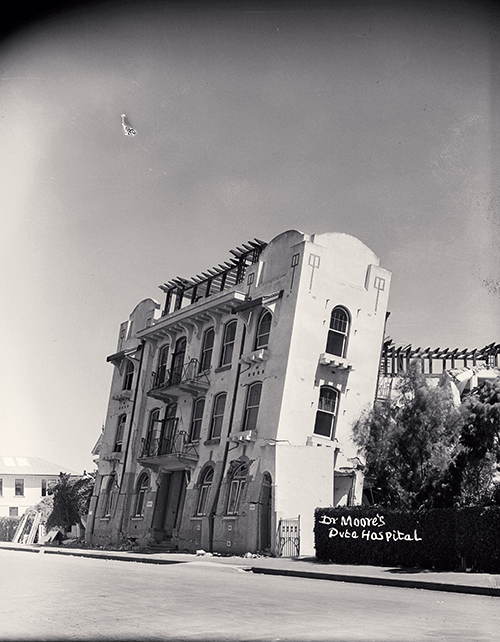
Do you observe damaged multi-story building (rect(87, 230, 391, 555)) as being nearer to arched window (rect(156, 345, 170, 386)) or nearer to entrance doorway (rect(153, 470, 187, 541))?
entrance doorway (rect(153, 470, 187, 541))

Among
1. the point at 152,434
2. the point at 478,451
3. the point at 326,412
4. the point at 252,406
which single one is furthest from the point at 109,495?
the point at 478,451

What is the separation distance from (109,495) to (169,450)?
712 centimetres

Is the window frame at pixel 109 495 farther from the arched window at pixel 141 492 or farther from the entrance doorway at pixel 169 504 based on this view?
the entrance doorway at pixel 169 504

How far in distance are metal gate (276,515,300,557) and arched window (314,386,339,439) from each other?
3.92 meters

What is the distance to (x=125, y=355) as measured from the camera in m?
39.2

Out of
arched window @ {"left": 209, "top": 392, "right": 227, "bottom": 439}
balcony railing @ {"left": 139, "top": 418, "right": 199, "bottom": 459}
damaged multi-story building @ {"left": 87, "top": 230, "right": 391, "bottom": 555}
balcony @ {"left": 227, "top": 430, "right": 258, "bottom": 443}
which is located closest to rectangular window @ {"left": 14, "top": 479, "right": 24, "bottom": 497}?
damaged multi-story building @ {"left": 87, "top": 230, "right": 391, "bottom": 555}

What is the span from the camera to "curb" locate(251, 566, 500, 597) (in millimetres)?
14102

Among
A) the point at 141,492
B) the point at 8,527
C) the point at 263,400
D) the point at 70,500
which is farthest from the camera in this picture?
the point at 8,527

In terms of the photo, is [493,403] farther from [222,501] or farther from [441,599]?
[222,501]

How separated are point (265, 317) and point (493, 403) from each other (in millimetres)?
12247

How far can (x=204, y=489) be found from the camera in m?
30.7

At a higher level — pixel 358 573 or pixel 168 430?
pixel 168 430

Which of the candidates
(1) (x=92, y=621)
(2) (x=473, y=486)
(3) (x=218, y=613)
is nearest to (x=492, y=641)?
(3) (x=218, y=613)

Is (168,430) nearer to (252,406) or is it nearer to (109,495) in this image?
(109,495)
